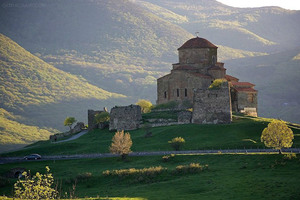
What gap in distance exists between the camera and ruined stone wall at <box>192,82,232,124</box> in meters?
78.5

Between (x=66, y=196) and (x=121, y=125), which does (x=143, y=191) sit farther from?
(x=121, y=125)

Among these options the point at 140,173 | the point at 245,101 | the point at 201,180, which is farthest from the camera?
the point at 245,101

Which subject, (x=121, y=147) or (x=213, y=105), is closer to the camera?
(x=121, y=147)

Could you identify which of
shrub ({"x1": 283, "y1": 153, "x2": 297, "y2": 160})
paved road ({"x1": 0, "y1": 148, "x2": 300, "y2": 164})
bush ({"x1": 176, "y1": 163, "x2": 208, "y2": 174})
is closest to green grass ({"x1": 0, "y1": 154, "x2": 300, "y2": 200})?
shrub ({"x1": 283, "y1": 153, "x2": 297, "y2": 160})

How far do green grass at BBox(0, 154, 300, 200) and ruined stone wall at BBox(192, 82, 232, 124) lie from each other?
661 inches

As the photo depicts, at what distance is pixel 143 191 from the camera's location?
50625 mm

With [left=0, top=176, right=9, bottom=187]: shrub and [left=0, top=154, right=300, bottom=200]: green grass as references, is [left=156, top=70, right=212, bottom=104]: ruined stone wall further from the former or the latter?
[left=0, top=176, right=9, bottom=187]: shrub

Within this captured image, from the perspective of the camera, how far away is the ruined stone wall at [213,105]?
258 feet

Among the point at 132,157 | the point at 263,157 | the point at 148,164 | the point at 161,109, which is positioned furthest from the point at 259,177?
the point at 161,109

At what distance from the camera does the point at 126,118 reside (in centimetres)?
8844

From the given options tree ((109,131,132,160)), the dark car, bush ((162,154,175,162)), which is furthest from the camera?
the dark car

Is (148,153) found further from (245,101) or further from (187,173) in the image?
(245,101)

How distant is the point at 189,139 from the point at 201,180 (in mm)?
21347

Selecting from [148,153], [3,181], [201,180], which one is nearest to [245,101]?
[148,153]
